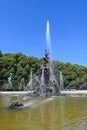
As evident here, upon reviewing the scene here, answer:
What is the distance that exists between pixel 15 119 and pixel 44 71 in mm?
27400

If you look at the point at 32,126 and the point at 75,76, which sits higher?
the point at 75,76

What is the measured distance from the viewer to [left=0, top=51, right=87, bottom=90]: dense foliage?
247ft

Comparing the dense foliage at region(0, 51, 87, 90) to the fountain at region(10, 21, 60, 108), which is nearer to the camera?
the fountain at region(10, 21, 60, 108)

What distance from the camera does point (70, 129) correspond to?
14.8 meters

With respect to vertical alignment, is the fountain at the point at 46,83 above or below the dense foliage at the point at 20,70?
below

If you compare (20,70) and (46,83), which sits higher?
(20,70)

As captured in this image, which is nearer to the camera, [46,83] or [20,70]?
[46,83]

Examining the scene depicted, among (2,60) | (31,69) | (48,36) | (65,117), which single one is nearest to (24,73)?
(31,69)

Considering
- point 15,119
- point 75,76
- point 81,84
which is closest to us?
point 15,119

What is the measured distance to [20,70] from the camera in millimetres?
76250

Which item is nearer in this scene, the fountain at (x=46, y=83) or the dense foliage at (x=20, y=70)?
the fountain at (x=46, y=83)

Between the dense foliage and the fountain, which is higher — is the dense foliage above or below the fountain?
above

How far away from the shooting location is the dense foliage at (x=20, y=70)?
247 ft

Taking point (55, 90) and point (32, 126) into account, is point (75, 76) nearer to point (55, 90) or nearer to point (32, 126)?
point (55, 90)
